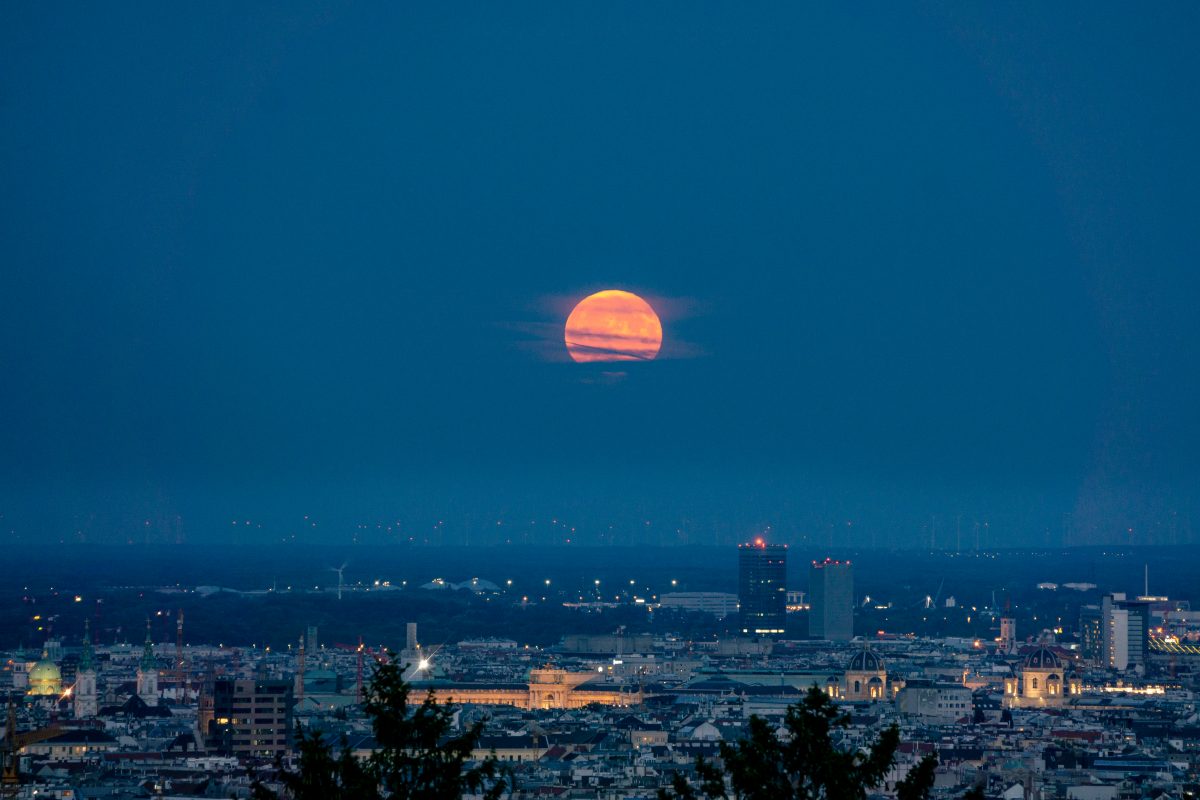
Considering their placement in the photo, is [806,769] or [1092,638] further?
[1092,638]

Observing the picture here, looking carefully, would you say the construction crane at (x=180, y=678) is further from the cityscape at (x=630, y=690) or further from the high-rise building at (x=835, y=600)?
the high-rise building at (x=835, y=600)

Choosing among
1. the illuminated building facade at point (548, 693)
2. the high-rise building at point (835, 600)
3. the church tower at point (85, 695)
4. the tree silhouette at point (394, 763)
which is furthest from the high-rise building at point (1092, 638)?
the tree silhouette at point (394, 763)

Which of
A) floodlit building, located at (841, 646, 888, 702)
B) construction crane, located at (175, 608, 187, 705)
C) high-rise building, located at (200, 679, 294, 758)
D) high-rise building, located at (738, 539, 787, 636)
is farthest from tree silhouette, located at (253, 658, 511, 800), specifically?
high-rise building, located at (738, 539, 787, 636)

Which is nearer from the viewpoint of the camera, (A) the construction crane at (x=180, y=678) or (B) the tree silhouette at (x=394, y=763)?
(B) the tree silhouette at (x=394, y=763)

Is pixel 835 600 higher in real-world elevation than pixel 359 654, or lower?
higher

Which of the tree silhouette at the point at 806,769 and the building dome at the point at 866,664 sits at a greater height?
the tree silhouette at the point at 806,769

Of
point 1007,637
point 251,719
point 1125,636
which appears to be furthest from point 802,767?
point 1007,637

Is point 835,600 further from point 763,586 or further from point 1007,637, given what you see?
point 1007,637
